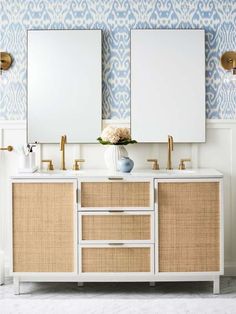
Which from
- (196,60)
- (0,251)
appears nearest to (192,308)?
(0,251)

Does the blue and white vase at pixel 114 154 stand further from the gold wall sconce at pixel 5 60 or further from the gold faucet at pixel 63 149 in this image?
the gold wall sconce at pixel 5 60

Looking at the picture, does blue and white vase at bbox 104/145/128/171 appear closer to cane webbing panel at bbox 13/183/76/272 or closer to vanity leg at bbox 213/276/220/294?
cane webbing panel at bbox 13/183/76/272

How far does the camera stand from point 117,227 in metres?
3.68

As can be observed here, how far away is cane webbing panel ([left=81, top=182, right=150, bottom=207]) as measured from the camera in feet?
12.1

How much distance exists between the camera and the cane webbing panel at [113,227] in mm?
3684

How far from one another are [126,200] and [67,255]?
55 cm

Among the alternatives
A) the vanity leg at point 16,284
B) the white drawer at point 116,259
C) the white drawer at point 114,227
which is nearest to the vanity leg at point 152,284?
the white drawer at point 116,259

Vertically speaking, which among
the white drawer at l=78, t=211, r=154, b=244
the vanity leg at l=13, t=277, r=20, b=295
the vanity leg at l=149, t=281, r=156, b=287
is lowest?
the vanity leg at l=149, t=281, r=156, b=287

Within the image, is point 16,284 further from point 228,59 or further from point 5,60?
point 228,59

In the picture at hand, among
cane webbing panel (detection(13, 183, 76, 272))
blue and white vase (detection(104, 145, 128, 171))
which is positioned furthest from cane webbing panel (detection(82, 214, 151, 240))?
blue and white vase (detection(104, 145, 128, 171))

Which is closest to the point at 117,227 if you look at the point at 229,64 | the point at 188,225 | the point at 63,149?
the point at 188,225

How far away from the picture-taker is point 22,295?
3732 mm

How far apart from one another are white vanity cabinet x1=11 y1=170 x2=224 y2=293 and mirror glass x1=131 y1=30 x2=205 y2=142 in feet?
1.78

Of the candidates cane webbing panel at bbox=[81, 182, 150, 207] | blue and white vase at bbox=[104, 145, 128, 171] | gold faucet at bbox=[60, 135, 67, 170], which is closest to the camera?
cane webbing panel at bbox=[81, 182, 150, 207]
